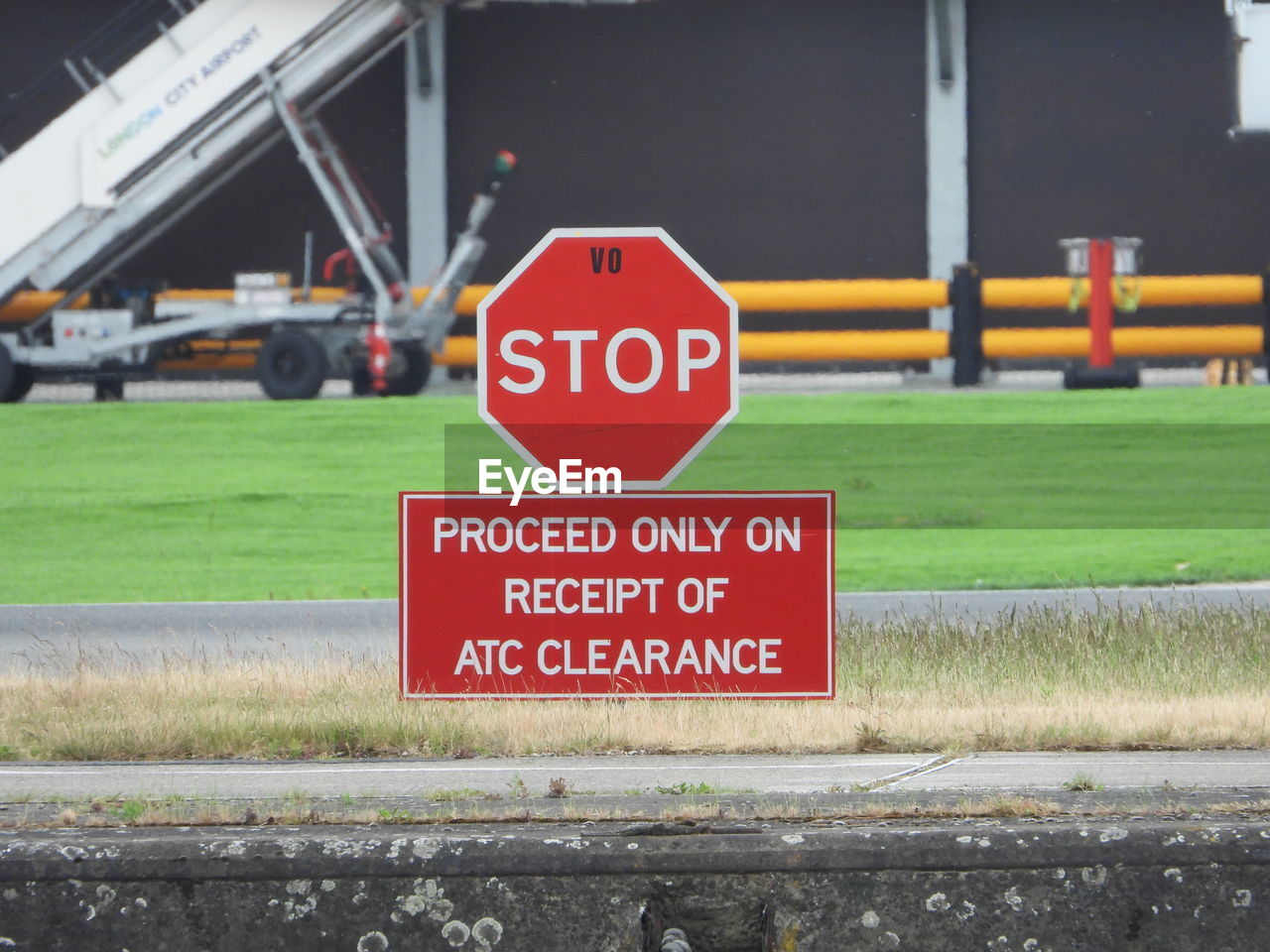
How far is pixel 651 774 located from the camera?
7.62 metres

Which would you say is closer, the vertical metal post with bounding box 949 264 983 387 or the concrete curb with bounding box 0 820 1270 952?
the concrete curb with bounding box 0 820 1270 952

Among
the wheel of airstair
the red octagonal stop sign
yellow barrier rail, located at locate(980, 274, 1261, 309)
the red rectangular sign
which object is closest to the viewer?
the red rectangular sign

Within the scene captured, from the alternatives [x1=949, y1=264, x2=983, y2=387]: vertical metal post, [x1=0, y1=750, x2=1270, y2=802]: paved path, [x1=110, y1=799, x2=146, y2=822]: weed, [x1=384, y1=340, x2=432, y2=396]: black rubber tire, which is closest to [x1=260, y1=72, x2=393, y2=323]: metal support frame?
[x1=384, y1=340, x2=432, y2=396]: black rubber tire

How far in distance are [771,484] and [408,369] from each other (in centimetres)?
693

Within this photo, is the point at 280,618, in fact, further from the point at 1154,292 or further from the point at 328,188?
the point at 1154,292

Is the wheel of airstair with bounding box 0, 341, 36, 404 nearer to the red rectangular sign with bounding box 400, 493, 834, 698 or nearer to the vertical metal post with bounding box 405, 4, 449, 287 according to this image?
the vertical metal post with bounding box 405, 4, 449, 287

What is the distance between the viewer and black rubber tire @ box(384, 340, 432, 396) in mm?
25984

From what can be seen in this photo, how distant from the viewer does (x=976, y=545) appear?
1947cm

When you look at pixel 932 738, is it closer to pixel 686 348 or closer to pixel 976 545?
pixel 686 348

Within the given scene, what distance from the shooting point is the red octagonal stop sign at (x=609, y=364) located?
8.00 m

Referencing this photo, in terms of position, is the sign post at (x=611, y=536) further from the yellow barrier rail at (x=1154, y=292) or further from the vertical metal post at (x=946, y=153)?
the vertical metal post at (x=946, y=153)

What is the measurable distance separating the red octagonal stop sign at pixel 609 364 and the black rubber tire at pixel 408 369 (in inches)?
706

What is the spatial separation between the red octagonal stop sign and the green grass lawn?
868 cm

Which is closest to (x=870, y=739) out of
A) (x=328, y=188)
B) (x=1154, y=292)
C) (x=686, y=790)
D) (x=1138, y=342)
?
(x=686, y=790)
